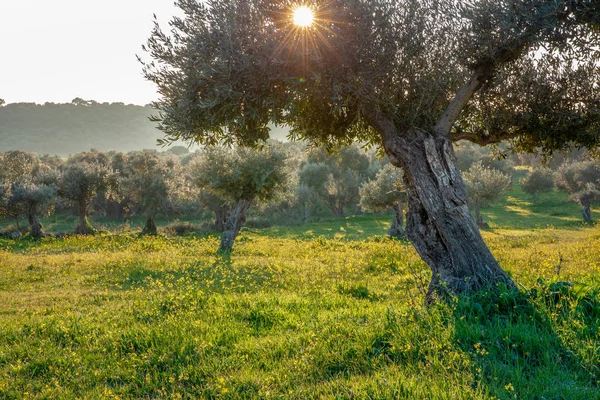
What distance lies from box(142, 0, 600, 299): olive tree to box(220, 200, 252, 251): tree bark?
55.1ft

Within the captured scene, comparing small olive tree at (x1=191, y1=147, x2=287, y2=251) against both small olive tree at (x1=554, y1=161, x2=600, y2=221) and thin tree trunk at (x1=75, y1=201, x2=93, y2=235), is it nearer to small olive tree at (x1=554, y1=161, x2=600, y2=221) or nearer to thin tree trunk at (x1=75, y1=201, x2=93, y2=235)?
thin tree trunk at (x1=75, y1=201, x2=93, y2=235)

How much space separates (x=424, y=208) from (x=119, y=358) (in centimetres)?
693

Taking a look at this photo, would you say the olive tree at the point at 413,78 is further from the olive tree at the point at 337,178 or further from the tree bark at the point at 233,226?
the olive tree at the point at 337,178

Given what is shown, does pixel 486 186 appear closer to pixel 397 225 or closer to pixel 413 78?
pixel 397 225

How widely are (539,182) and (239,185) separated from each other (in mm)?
58118

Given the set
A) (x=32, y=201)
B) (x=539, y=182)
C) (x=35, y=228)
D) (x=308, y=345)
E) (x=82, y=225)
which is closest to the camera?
(x=308, y=345)

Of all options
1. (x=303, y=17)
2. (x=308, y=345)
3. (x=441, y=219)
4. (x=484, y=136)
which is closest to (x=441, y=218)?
(x=441, y=219)

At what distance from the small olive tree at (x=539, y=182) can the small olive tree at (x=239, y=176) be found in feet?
179

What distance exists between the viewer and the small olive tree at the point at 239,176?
26906mm

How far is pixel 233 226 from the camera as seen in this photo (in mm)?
26828

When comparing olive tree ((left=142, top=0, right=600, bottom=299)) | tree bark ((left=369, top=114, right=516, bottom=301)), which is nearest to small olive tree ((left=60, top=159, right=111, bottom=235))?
olive tree ((left=142, top=0, right=600, bottom=299))

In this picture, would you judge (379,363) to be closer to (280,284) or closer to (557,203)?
(280,284)

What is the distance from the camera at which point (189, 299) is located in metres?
9.71

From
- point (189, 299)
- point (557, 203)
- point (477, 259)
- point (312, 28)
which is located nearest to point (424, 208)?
point (477, 259)
